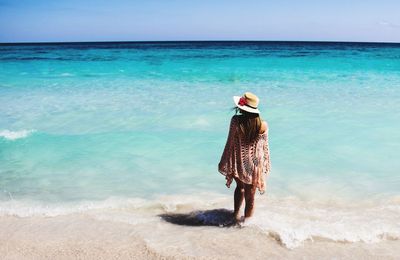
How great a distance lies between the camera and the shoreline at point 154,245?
10.4 ft

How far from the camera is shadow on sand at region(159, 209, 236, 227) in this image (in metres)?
3.86

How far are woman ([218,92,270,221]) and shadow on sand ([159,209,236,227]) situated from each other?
0.42 meters

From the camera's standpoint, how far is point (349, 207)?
4363 millimetres

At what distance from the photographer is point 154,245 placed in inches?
130

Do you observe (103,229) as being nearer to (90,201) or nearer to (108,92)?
(90,201)

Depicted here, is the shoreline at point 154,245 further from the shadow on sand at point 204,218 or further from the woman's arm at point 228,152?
the woman's arm at point 228,152

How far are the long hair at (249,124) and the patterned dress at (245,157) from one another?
3 centimetres

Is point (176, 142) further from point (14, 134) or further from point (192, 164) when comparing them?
point (14, 134)

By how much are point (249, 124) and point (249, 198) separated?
80 centimetres

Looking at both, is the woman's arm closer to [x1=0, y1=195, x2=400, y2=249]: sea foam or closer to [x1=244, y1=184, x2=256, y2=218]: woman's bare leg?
[x1=244, y1=184, x2=256, y2=218]: woman's bare leg

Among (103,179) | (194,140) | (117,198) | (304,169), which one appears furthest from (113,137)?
(304,169)

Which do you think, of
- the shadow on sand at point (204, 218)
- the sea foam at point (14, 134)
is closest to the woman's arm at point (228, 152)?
the shadow on sand at point (204, 218)

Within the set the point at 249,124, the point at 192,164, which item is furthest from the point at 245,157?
the point at 192,164

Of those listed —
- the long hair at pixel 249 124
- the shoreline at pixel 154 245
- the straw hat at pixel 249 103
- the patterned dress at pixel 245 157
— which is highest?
the straw hat at pixel 249 103
